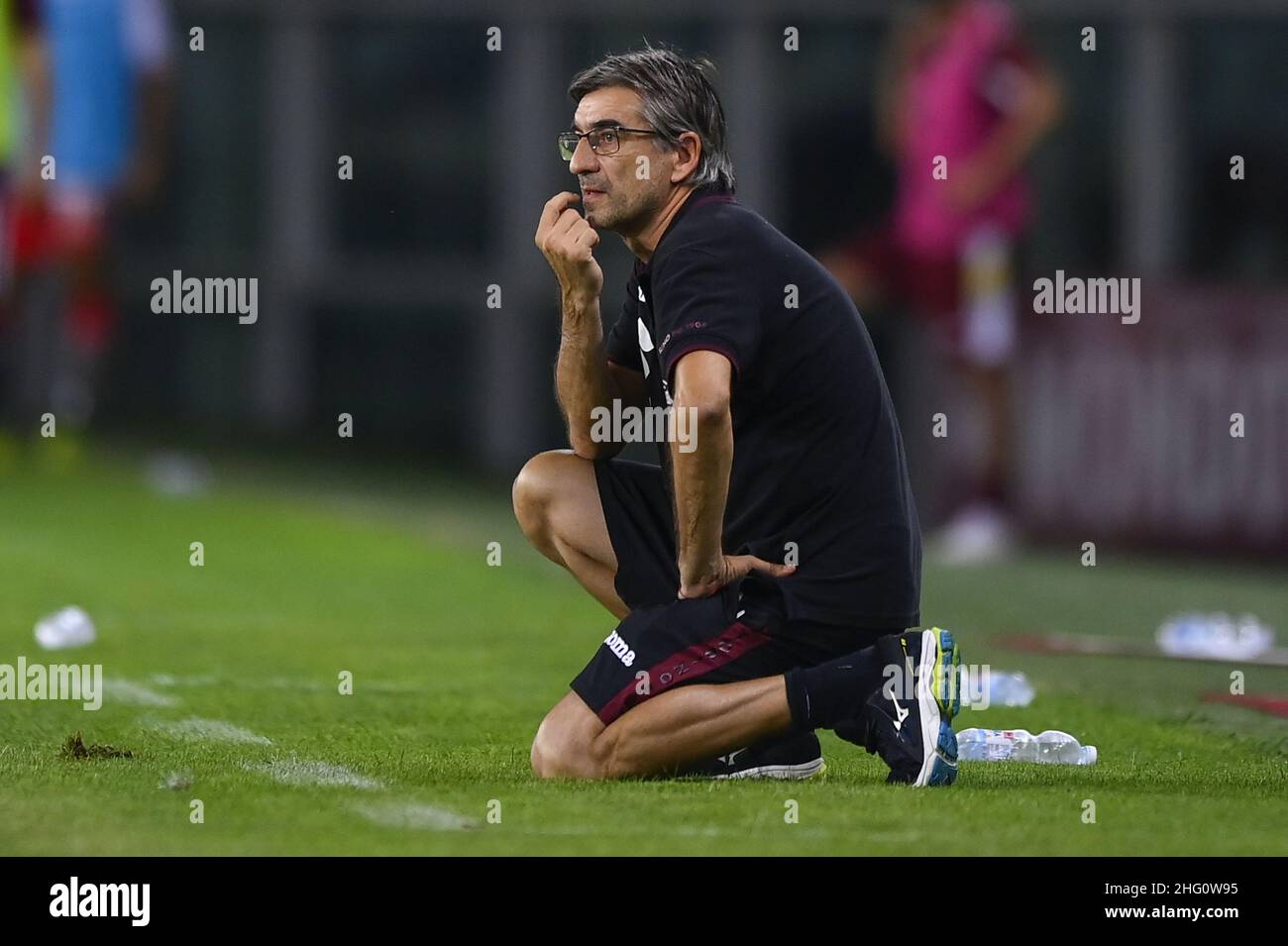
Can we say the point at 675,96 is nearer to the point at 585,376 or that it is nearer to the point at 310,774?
the point at 585,376

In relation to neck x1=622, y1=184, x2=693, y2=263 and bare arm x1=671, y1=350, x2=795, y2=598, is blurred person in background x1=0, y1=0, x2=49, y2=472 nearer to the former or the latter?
neck x1=622, y1=184, x2=693, y2=263

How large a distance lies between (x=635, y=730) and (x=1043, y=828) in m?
1.07

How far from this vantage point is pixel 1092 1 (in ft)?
62.4

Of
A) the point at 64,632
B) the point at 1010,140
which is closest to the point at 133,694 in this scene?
the point at 64,632

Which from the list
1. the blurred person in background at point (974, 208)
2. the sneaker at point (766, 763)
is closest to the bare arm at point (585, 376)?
the sneaker at point (766, 763)

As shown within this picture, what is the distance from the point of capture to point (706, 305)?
5.95m

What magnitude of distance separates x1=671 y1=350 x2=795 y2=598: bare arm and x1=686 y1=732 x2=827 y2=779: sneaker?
0.48m

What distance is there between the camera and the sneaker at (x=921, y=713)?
19.8ft

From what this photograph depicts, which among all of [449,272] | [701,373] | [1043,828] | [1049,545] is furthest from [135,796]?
[449,272]

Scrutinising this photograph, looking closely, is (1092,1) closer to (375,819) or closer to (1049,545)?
(1049,545)

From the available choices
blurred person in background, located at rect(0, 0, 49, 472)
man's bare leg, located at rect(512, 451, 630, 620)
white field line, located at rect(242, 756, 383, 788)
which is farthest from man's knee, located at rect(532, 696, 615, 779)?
blurred person in background, located at rect(0, 0, 49, 472)

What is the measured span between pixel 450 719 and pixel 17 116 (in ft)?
38.4

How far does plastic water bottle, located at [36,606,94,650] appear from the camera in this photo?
9.15 meters
